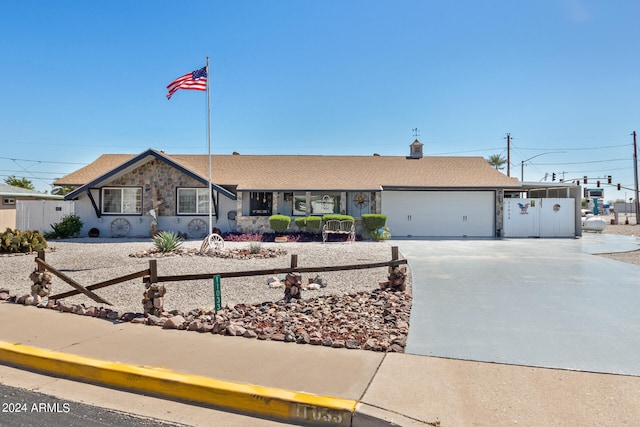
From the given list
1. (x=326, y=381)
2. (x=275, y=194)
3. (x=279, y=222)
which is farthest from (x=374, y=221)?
(x=326, y=381)

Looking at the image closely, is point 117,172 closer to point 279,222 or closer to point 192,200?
point 192,200

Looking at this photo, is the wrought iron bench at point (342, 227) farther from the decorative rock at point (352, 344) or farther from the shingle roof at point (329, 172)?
the decorative rock at point (352, 344)

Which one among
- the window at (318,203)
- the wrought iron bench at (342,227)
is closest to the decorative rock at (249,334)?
the wrought iron bench at (342,227)

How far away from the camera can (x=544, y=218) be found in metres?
21.4

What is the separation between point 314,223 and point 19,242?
11.6 meters

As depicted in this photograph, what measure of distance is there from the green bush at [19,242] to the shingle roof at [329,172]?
706 cm

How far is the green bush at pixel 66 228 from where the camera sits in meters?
19.6

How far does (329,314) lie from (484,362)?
8.40 ft

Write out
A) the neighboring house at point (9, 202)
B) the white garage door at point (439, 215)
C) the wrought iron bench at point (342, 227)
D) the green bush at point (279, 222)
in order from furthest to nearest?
the neighboring house at point (9, 202) < the white garage door at point (439, 215) < the green bush at point (279, 222) < the wrought iron bench at point (342, 227)

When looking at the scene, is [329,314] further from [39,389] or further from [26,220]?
[26,220]

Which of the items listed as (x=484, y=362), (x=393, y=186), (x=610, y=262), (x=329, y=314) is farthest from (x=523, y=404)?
(x=393, y=186)

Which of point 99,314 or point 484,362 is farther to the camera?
point 99,314

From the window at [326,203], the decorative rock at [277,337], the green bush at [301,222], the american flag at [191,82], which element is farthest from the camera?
the window at [326,203]

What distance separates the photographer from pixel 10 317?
6.16 meters
